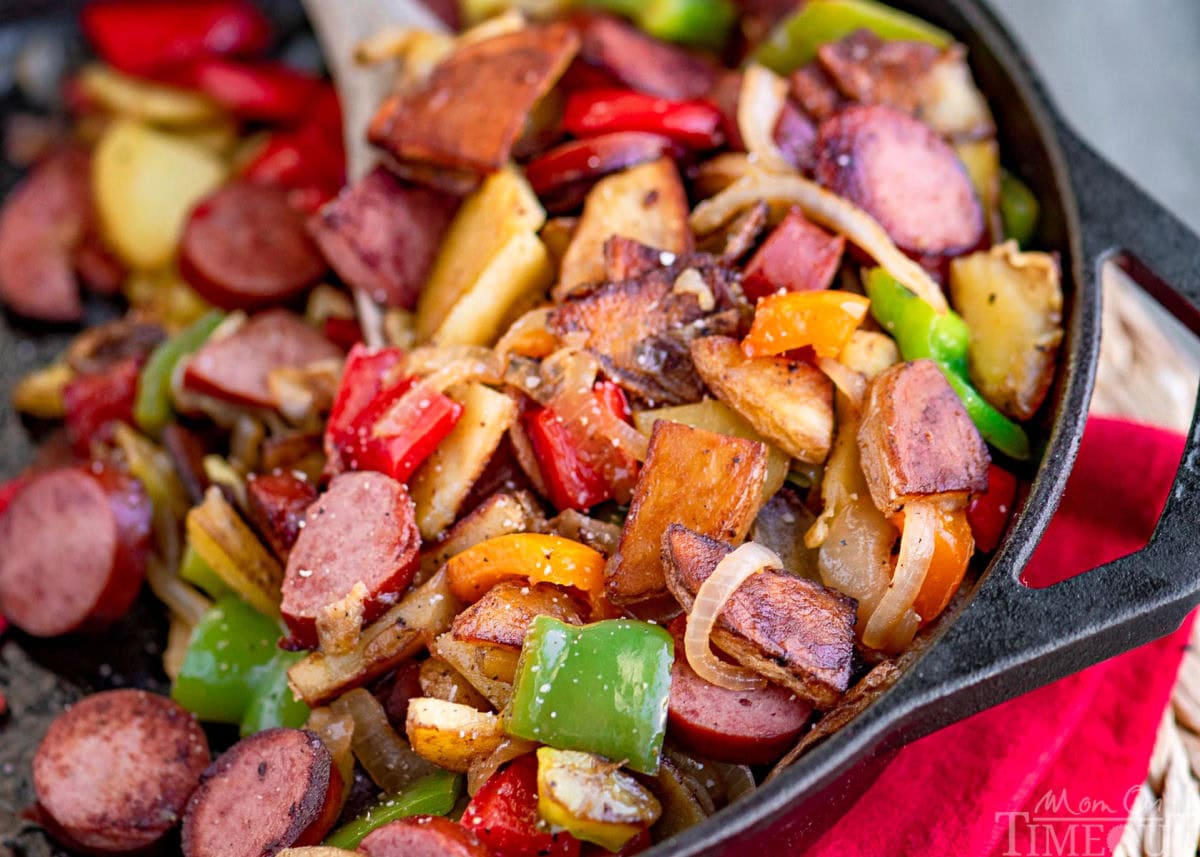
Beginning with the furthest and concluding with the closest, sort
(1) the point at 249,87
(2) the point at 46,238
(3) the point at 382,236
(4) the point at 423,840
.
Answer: (1) the point at 249,87
(2) the point at 46,238
(3) the point at 382,236
(4) the point at 423,840

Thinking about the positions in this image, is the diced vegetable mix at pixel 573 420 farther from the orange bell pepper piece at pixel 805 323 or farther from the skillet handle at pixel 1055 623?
the skillet handle at pixel 1055 623

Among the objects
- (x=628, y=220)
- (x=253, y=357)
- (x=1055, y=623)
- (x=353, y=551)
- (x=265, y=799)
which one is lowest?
(x=265, y=799)

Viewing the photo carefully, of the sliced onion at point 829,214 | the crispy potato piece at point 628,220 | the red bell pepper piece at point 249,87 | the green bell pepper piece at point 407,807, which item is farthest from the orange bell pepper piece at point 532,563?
the red bell pepper piece at point 249,87

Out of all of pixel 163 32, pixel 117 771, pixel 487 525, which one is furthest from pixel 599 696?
pixel 163 32

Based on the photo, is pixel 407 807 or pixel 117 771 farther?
pixel 117 771

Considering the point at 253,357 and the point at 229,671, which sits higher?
the point at 253,357

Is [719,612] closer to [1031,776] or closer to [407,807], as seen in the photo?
[407,807]

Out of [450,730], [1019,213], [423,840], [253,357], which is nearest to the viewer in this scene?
[423,840]
